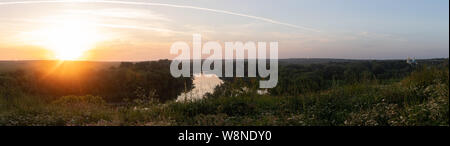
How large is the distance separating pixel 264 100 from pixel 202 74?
13.0ft

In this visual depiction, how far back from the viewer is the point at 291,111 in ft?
22.5

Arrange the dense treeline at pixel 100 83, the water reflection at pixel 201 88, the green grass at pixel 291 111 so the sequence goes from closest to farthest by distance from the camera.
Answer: the green grass at pixel 291 111 < the water reflection at pixel 201 88 < the dense treeline at pixel 100 83

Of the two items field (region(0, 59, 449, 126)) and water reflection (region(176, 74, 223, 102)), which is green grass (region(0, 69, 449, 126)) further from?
water reflection (region(176, 74, 223, 102))

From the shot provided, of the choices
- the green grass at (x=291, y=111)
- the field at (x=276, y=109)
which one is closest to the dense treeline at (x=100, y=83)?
the field at (x=276, y=109)

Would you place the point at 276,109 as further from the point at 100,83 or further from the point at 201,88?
the point at 100,83

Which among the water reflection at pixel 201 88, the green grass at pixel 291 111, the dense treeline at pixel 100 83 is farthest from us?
the dense treeline at pixel 100 83

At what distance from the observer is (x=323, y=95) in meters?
8.07

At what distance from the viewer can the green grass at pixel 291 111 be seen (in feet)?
17.8

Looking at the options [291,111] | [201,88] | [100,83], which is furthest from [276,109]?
[100,83]

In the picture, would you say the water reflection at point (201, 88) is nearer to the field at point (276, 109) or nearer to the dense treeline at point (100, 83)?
the field at point (276, 109)
